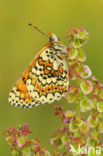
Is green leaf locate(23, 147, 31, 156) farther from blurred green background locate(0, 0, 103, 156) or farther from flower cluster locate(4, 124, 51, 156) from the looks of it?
blurred green background locate(0, 0, 103, 156)

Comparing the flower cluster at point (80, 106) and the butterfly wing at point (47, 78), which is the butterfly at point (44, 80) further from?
the flower cluster at point (80, 106)

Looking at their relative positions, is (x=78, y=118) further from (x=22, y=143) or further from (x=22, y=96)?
(x=22, y=96)

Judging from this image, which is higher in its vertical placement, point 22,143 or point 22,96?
point 22,96

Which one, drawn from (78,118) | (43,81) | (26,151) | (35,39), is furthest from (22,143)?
(35,39)

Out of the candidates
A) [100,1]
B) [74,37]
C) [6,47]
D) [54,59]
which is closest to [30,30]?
[6,47]

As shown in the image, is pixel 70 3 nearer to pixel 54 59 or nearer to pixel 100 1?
pixel 100 1
